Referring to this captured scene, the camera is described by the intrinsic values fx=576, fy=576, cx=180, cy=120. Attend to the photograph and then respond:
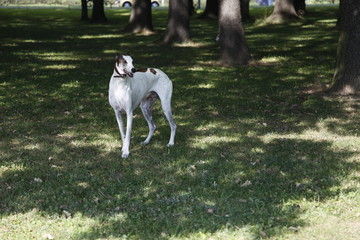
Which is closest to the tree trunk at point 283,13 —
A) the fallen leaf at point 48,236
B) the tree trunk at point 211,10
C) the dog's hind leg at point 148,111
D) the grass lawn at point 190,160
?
the tree trunk at point 211,10

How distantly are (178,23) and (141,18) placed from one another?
6102 mm

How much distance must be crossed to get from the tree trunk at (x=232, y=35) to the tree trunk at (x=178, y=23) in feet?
16.4

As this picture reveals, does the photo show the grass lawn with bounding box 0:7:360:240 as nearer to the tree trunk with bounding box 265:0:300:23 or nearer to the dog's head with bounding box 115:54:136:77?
the dog's head with bounding box 115:54:136:77

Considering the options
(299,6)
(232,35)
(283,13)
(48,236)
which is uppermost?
(299,6)

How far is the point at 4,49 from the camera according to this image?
2000cm

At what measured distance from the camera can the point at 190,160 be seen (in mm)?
7477

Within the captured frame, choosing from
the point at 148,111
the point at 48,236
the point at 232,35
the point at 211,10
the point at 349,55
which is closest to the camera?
the point at 48,236

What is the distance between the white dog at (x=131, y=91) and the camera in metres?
7.11

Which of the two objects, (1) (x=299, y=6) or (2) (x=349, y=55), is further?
(1) (x=299, y=6)

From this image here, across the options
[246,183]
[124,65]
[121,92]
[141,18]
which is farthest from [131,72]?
[141,18]

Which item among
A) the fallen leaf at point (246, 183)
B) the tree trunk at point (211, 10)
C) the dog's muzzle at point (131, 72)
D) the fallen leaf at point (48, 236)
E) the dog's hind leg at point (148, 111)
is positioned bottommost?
the fallen leaf at point (48, 236)

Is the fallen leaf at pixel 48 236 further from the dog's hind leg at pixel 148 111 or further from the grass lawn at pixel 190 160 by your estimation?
the dog's hind leg at pixel 148 111

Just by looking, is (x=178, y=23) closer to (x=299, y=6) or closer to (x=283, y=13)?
(x=283, y=13)

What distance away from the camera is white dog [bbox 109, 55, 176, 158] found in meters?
7.11
